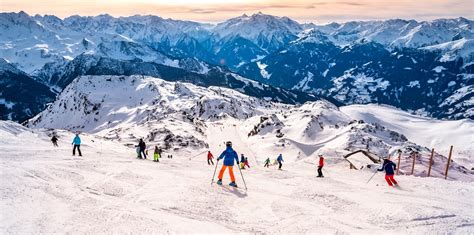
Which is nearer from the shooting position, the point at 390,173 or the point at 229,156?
the point at 229,156

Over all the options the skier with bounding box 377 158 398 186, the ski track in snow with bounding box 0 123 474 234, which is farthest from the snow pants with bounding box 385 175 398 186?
the ski track in snow with bounding box 0 123 474 234

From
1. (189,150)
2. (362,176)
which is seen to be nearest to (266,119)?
(189,150)

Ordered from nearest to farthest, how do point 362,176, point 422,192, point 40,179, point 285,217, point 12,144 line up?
point 285,217, point 40,179, point 422,192, point 362,176, point 12,144

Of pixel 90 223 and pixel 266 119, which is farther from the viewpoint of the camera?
pixel 266 119

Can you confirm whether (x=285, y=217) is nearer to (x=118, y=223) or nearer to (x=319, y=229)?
(x=319, y=229)

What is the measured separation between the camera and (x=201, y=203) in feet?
61.5

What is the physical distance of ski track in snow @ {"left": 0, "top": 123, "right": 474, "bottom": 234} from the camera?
15758 mm

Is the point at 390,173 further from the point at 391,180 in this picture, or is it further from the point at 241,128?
the point at 241,128

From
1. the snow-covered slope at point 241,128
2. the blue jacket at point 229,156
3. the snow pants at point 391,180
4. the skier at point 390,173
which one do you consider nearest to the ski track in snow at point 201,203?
the snow pants at point 391,180

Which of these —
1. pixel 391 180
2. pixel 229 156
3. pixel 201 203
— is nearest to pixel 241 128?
pixel 391 180

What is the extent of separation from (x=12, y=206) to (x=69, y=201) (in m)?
2.24

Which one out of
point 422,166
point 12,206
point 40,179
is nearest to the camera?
point 12,206

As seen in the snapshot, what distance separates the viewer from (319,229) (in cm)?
1612

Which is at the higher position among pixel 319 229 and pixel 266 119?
pixel 266 119
